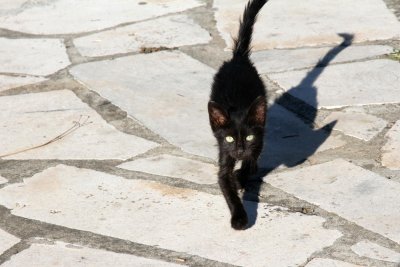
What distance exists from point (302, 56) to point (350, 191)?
2064mm

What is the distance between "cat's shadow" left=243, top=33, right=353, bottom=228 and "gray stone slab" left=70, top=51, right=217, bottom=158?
1.20 feet

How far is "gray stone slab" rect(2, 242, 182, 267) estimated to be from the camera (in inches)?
172

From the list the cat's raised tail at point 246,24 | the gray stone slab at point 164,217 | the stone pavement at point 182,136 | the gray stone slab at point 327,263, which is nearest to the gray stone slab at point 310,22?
the stone pavement at point 182,136

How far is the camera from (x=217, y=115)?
512 cm

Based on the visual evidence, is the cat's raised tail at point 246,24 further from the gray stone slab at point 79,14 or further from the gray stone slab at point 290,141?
the gray stone slab at point 79,14

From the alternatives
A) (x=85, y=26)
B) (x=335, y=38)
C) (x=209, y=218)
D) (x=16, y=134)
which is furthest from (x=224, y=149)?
(x=85, y=26)

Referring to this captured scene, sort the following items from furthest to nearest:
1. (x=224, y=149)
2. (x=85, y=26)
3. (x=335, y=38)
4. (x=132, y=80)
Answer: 1. (x=85, y=26)
2. (x=335, y=38)
3. (x=132, y=80)
4. (x=224, y=149)

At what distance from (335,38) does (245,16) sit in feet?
4.53

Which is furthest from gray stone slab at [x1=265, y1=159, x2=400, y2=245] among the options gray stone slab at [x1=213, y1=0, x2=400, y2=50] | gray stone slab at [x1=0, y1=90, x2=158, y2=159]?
gray stone slab at [x1=213, y1=0, x2=400, y2=50]

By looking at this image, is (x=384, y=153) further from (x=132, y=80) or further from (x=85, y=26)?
(x=85, y=26)

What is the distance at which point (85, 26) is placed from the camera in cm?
762

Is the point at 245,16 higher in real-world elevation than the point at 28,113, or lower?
higher

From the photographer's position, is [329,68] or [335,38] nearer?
[329,68]

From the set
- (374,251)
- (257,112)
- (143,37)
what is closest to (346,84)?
(257,112)
